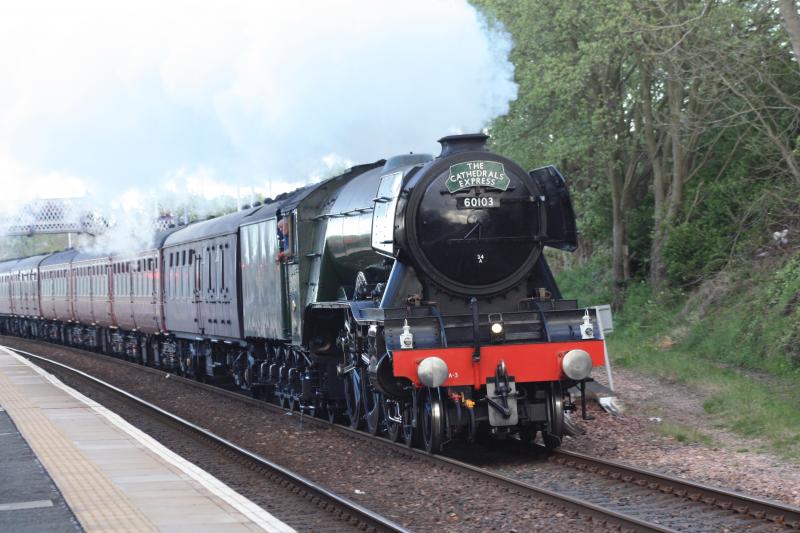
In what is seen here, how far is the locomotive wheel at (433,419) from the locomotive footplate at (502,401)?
52cm

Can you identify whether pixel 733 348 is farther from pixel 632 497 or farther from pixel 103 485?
pixel 103 485

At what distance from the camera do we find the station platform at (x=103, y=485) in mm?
7617

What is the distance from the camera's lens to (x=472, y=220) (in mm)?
11062

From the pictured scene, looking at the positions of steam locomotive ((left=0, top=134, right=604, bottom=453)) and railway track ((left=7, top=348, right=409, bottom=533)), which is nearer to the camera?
railway track ((left=7, top=348, right=409, bottom=533))

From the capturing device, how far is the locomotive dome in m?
10.9

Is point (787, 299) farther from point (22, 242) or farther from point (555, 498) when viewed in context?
point (22, 242)

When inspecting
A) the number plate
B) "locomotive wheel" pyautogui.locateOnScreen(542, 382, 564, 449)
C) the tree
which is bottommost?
"locomotive wheel" pyautogui.locateOnScreen(542, 382, 564, 449)

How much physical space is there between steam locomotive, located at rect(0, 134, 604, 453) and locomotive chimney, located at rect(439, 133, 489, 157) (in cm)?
2

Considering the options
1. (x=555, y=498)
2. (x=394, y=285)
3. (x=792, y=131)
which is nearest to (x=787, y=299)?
(x=792, y=131)

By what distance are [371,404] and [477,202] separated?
315 centimetres

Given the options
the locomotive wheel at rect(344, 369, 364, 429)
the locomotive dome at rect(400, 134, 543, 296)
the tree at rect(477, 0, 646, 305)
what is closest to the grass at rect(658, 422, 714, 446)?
the locomotive dome at rect(400, 134, 543, 296)

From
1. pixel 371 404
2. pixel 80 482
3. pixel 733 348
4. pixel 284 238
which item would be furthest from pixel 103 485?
pixel 733 348

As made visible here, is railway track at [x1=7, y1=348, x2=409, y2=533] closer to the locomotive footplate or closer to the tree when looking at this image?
→ the locomotive footplate

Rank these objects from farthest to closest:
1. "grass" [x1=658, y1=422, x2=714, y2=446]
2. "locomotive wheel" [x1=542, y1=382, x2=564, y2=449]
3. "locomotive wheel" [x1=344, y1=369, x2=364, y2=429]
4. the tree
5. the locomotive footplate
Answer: the tree < "locomotive wheel" [x1=344, y1=369, x2=364, y2=429] < "grass" [x1=658, y1=422, x2=714, y2=446] < "locomotive wheel" [x1=542, y1=382, x2=564, y2=449] < the locomotive footplate
